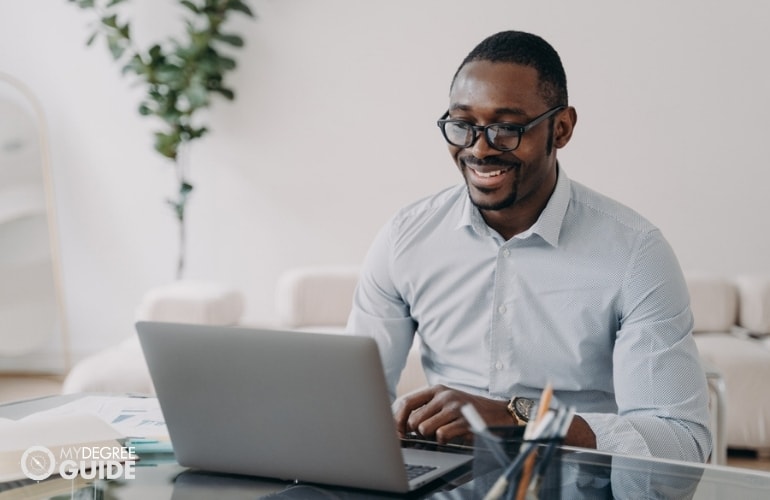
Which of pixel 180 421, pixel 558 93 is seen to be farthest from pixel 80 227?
pixel 180 421

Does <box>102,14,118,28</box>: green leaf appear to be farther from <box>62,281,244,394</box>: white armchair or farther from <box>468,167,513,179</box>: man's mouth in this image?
<box>468,167,513,179</box>: man's mouth

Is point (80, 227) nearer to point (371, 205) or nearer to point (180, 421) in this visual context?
point (371, 205)

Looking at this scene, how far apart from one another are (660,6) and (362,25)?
1.26m

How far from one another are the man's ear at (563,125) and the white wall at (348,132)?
8.06 feet

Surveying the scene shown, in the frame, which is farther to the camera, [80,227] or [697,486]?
[80,227]

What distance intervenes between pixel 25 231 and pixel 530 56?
134 inches

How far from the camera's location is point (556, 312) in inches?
70.2

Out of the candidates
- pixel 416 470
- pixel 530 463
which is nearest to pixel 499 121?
pixel 416 470

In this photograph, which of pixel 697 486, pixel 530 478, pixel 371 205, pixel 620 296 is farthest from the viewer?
pixel 371 205

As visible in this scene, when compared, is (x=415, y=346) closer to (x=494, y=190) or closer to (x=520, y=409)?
(x=494, y=190)

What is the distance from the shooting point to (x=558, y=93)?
182 centimetres

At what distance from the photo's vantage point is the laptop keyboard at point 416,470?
47.5 inches

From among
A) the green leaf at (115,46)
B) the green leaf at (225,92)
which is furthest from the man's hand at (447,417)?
the green leaf at (115,46)

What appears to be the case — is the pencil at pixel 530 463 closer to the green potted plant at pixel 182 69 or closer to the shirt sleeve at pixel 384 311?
the shirt sleeve at pixel 384 311
